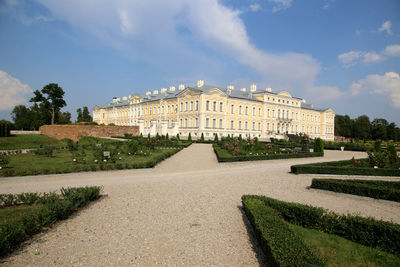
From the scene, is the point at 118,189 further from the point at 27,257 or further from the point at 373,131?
the point at 373,131

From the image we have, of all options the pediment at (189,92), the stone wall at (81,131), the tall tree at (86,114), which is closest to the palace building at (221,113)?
the pediment at (189,92)

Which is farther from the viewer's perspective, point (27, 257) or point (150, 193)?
point (150, 193)

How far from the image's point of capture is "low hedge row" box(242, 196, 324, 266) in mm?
3011

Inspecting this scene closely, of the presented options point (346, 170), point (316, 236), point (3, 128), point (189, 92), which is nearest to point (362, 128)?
point (189, 92)

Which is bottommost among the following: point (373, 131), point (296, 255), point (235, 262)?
point (235, 262)

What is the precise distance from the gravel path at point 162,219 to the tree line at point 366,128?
7712 centimetres

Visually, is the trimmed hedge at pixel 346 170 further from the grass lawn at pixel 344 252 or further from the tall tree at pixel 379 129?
the tall tree at pixel 379 129

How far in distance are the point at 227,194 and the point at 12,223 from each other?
5024 mm

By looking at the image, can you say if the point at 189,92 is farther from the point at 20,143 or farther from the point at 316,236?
the point at 316,236

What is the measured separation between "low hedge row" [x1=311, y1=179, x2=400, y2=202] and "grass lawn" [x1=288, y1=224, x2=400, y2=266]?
3410mm

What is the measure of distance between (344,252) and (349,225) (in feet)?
2.13

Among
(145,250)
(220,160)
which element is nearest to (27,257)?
(145,250)

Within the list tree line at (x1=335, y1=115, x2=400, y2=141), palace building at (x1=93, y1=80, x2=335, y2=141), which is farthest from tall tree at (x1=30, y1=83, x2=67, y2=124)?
tree line at (x1=335, y1=115, x2=400, y2=141)

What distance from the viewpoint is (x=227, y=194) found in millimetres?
7258
